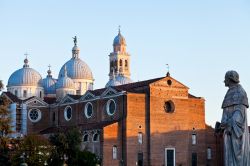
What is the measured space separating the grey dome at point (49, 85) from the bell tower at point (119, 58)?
1598cm

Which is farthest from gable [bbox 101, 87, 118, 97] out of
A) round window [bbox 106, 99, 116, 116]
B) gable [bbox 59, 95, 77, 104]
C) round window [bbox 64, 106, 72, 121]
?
round window [bbox 64, 106, 72, 121]

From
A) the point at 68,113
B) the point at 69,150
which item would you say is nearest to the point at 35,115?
the point at 68,113

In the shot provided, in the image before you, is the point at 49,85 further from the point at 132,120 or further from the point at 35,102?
the point at 132,120

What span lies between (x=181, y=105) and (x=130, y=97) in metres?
6.91

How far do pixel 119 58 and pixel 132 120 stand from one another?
35714 millimetres

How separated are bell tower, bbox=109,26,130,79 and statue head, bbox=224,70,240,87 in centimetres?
8557

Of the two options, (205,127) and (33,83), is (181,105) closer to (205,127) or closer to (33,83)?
(205,127)

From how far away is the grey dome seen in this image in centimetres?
8138

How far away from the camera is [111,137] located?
6078 cm

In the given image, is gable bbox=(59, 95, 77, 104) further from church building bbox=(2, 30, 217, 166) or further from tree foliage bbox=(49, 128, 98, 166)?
tree foliage bbox=(49, 128, 98, 166)

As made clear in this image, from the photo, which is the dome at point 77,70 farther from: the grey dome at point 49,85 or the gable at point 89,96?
the gable at point 89,96

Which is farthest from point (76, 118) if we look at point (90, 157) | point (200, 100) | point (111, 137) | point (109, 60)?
point (109, 60)

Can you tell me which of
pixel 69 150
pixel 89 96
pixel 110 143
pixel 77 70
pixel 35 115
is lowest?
pixel 69 150

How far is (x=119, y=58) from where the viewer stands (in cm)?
9669
